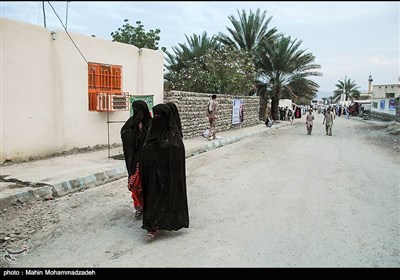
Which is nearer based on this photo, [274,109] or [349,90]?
[274,109]

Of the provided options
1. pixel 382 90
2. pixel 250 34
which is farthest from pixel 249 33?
pixel 382 90

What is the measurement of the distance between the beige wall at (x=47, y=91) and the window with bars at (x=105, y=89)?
0.17 metres

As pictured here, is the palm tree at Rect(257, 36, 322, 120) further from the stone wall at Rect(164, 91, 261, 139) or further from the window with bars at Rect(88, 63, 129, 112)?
the window with bars at Rect(88, 63, 129, 112)

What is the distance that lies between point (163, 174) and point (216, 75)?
14.5 meters

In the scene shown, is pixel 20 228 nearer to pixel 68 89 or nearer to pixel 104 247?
pixel 104 247

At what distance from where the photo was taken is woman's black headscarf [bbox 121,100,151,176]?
4008mm

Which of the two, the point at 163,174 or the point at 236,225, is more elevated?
the point at 163,174

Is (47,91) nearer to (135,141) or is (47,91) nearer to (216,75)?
(135,141)

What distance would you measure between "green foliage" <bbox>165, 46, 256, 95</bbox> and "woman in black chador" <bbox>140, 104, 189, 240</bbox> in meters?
13.3

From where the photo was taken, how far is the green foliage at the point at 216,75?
56.5 feet

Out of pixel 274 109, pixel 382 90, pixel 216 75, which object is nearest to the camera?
pixel 216 75

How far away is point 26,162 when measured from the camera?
739 centimetres

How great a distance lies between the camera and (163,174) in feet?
12.2
